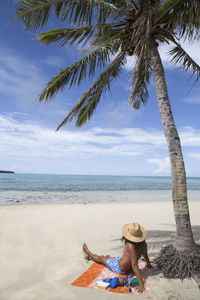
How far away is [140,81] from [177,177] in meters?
3.46

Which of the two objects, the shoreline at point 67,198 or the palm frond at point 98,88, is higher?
the palm frond at point 98,88

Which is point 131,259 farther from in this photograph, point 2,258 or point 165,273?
point 2,258

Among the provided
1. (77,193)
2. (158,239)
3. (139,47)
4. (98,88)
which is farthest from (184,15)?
(77,193)

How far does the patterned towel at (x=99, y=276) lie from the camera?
3.43m

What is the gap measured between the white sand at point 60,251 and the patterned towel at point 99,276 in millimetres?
102

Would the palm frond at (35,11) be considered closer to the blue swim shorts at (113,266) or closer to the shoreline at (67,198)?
the blue swim shorts at (113,266)

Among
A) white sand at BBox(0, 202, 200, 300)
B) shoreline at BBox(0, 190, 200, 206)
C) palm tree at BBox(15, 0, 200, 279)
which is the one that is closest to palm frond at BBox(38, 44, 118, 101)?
palm tree at BBox(15, 0, 200, 279)

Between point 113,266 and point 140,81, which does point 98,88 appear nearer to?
point 140,81

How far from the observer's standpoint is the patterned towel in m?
3.43

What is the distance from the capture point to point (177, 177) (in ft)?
13.4

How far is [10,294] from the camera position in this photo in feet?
11.0

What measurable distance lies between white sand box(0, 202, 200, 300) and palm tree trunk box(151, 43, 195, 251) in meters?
0.69

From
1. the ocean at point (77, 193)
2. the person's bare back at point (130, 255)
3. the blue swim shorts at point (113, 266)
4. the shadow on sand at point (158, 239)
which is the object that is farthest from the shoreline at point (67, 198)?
the person's bare back at point (130, 255)

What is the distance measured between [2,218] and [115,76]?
6.78 m
